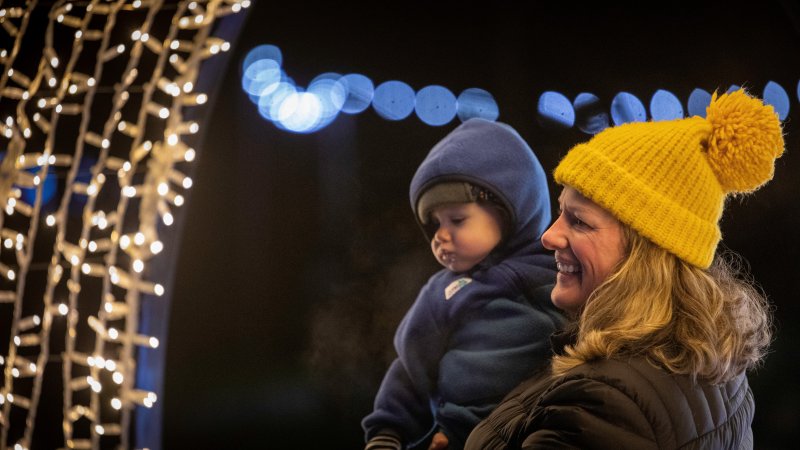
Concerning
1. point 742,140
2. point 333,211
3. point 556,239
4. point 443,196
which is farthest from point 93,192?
point 742,140

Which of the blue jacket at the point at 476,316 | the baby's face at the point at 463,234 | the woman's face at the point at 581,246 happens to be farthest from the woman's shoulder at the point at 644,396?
the baby's face at the point at 463,234

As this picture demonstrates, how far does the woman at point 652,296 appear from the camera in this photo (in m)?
1.81

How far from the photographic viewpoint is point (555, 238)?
7.06ft

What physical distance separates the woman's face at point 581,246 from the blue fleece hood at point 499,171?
27cm

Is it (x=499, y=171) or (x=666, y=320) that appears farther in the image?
(x=499, y=171)

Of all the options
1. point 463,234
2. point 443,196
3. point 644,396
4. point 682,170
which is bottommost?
point 644,396

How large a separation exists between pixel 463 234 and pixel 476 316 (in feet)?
0.83

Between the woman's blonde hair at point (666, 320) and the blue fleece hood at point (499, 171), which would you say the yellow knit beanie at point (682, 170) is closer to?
the woman's blonde hair at point (666, 320)

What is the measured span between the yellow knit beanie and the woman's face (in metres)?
0.04

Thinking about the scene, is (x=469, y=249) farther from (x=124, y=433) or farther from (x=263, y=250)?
(x=124, y=433)

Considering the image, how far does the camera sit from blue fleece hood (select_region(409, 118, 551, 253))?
2449 mm

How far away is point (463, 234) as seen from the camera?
2463 mm

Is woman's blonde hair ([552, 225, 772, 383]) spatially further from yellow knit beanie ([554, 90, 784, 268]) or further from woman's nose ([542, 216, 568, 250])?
woman's nose ([542, 216, 568, 250])

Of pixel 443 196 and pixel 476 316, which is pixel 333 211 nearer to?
pixel 443 196
